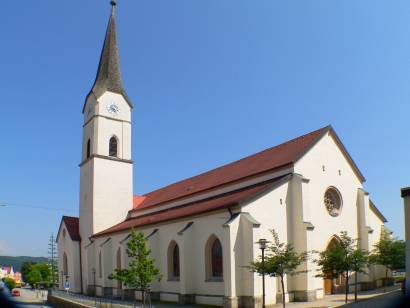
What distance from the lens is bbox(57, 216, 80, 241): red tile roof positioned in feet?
152

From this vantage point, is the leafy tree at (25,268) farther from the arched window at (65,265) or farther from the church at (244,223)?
the church at (244,223)

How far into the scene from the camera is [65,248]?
48.5 metres

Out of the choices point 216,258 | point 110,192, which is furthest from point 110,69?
point 216,258

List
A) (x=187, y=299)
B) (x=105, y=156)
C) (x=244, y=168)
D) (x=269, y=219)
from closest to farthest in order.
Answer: (x=269, y=219) < (x=187, y=299) < (x=244, y=168) < (x=105, y=156)

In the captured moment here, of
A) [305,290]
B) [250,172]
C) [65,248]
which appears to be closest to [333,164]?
[250,172]

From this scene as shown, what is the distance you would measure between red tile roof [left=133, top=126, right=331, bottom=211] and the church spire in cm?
1264

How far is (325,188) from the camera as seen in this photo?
2867cm

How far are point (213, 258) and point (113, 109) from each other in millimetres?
24918

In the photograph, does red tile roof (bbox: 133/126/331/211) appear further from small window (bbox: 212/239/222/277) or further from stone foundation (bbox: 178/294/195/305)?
stone foundation (bbox: 178/294/195/305)

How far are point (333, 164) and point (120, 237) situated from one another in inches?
804

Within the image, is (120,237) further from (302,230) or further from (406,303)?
(406,303)

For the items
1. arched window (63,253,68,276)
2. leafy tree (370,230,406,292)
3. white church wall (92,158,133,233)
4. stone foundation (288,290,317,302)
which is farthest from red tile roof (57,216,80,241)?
leafy tree (370,230,406,292)

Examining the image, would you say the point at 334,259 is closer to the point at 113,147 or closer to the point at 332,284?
the point at 332,284

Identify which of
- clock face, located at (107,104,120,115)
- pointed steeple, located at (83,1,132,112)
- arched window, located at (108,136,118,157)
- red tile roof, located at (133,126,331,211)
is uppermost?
pointed steeple, located at (83,1,132,112)
